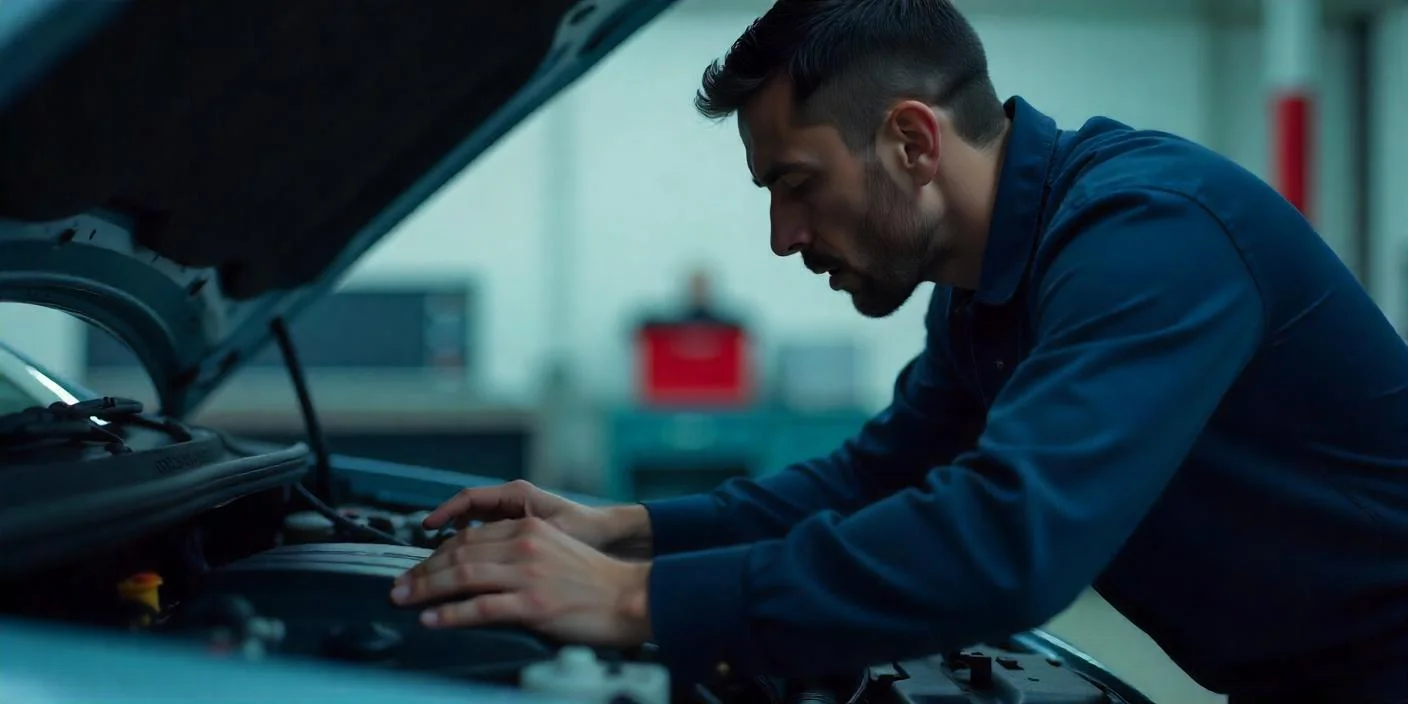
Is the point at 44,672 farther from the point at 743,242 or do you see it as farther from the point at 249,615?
the point at 743,242

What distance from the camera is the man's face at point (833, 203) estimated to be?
3.49 ft

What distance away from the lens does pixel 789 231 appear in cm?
110

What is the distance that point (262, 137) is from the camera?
117 cm

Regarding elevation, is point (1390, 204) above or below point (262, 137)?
above

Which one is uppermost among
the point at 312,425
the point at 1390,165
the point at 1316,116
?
the point at 1316,116

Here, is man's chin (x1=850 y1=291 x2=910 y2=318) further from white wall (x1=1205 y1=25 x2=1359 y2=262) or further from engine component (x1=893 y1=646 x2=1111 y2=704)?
white wall (x1=1205 y1=25 x2=1359 y2=262)

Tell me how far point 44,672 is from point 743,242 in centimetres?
609

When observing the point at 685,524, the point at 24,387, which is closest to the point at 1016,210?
the point at 685,524

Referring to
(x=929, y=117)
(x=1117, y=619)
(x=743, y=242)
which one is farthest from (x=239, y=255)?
(x=743, y=242)

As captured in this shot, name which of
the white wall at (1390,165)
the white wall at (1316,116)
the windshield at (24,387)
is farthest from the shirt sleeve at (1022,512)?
the white wall at (1390,165)

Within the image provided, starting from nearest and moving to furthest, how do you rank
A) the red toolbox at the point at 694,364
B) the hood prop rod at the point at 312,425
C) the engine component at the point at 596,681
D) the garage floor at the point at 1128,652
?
the engine component at the point at 596,681, the hood prop rod at the point at 312,425, the garage floor at the point at 1128,652, the red toolbox at the point at 694,364

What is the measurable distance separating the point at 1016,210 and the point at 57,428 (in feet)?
2.76

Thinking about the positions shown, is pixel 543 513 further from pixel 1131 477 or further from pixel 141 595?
pixel 1131 477

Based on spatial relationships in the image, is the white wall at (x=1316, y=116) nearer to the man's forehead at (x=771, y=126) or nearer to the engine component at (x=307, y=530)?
the man's forehead at (x=771, y=126)
